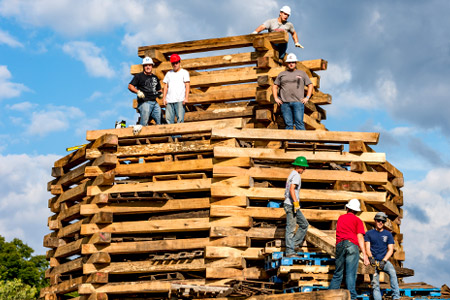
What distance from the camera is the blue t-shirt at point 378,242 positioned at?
16.4 meters

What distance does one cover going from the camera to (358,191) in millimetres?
19016

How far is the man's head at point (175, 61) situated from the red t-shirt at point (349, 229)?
722cm

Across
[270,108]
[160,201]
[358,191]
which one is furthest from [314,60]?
[160,201]

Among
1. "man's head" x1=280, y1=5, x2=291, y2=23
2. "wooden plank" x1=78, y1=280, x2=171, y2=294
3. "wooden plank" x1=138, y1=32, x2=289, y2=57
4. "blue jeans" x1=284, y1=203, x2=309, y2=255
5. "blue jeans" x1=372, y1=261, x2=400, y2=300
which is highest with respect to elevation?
"man's head" x1=280, y1=5, x2=291, y2=23

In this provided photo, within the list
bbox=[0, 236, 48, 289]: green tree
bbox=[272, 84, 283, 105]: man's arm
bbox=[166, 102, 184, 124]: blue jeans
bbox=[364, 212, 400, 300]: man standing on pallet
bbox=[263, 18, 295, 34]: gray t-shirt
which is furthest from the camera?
bbox=[0, 236, 48, 289]: green tree

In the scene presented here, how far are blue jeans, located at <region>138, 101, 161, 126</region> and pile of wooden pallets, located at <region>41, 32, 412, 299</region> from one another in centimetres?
62

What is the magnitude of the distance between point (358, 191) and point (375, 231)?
2.46 m

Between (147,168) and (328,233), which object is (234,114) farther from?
(328,233)

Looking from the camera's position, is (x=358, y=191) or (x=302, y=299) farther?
(x=358, y=191)

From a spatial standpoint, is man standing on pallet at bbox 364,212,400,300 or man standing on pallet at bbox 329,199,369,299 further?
man standing on pallet at bbox 364,212,400,300

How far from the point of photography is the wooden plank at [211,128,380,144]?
747 inches

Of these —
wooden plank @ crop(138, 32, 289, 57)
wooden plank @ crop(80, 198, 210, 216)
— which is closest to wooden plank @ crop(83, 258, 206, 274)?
wooden plank @ crop(80, 198, 210, 216)

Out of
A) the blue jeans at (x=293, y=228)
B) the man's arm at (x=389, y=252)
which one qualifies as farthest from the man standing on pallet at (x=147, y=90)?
the man's arm at (x=389, y=252)

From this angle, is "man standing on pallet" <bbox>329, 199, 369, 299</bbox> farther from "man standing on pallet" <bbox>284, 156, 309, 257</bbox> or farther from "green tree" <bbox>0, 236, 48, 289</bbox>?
"green tree" <bbox>0, 236, 48, 289</bbox>
